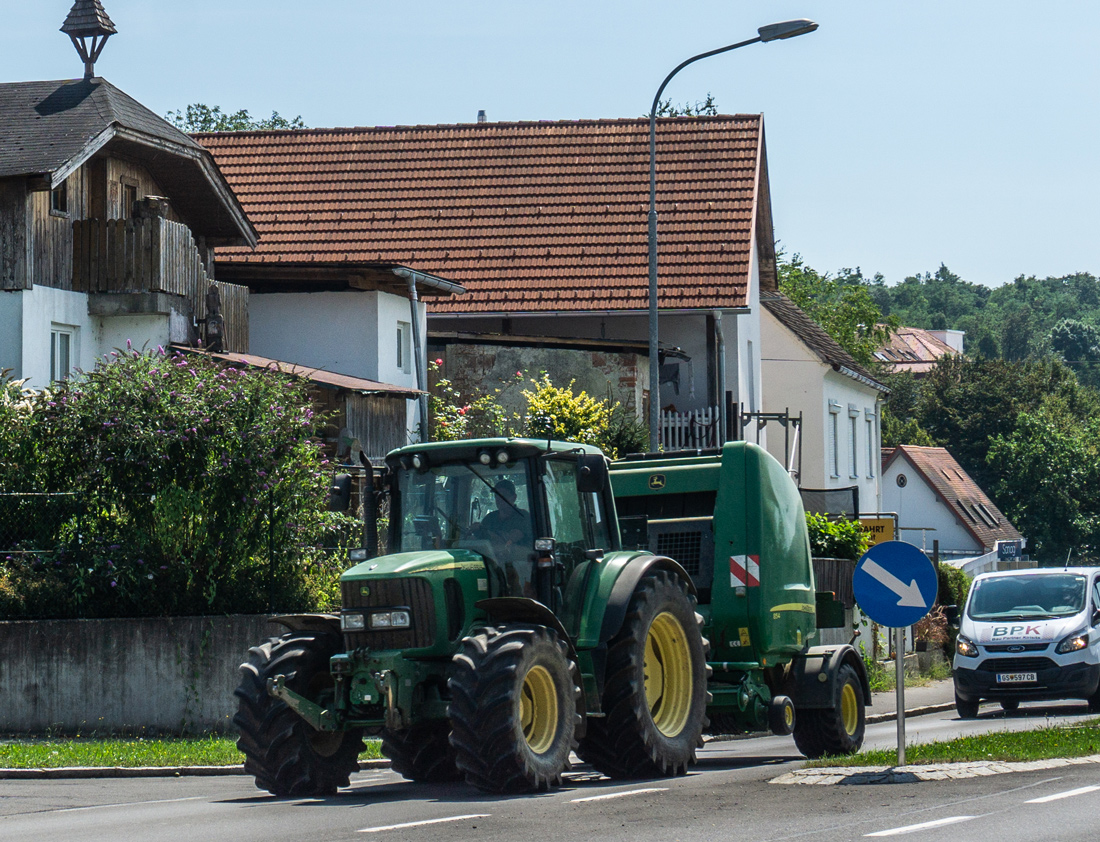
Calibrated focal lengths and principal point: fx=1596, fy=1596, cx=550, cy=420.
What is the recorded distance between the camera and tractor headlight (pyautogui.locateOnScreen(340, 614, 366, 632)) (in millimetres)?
11375

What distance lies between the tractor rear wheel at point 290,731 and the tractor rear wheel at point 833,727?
495cm

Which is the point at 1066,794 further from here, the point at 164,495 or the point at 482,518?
the point at 164,495

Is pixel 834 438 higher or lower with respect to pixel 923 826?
higher

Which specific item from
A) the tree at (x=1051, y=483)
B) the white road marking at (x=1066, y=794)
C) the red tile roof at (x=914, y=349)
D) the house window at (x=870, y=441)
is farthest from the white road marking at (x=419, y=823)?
the red tile roof at (x=914, y=349)

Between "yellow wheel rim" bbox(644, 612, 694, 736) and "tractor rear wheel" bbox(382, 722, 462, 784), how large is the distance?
1.68 meters

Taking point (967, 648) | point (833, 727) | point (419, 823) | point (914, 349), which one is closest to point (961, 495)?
point (967, 648)

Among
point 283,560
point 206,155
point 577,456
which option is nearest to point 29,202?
point 206,155

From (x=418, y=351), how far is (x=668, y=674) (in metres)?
17.1

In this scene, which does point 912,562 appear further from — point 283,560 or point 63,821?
point 283,560

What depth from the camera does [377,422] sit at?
2625 cm

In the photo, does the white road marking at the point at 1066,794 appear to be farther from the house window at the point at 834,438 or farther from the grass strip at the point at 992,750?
the house window at the point at 834,438

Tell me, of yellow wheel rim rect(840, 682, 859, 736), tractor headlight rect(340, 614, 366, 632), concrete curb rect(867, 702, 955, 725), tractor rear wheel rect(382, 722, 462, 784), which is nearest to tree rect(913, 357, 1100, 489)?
concrete curb rect(867, 702, 955, 725)

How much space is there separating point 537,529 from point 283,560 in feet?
24.3

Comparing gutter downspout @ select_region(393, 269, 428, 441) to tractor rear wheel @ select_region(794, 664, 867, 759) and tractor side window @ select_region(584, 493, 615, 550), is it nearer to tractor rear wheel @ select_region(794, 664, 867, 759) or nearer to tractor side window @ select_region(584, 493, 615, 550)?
tractor rear wheel @ select_region(794, 664, 867, 759)
